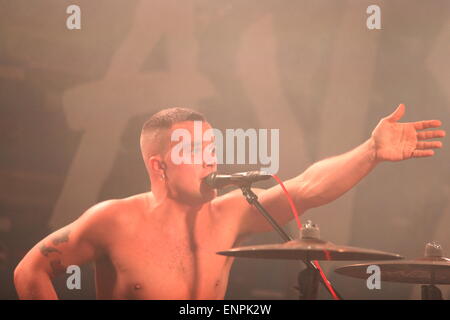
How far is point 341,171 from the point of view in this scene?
3635 mm

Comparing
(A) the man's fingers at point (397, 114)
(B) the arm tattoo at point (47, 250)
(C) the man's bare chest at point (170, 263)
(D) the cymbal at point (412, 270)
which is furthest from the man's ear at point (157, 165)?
(A) the man's fingers at point (397, 114)

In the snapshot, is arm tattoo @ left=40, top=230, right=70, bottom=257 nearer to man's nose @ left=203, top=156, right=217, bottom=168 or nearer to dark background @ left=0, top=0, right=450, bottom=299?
dark background @ left=0, top=0, right=450, bottom=299

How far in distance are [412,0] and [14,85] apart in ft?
8.11

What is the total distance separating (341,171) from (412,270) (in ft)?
2.40

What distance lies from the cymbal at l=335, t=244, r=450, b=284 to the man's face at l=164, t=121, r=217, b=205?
905 mm

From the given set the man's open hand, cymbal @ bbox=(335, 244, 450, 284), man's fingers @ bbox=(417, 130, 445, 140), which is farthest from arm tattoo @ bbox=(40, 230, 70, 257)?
man's fingers @ bbox=(417, 130, 445, 140)

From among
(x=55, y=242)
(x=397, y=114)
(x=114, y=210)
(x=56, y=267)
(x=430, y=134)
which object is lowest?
(x=56, y=267)

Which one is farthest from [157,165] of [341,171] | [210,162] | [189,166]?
[341,171]

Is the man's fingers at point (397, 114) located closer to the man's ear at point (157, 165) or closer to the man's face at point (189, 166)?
the man's face at point (189, 166)

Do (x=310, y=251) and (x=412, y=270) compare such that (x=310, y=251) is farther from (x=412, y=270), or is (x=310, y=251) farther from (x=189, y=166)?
(x=189, y=166)

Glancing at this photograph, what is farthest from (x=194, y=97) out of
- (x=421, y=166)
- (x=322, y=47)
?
(x=421, y=166)

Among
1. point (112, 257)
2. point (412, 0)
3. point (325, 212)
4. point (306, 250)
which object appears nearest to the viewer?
point (306, 250)

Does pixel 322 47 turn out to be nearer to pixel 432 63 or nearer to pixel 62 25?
pixel 432 63
